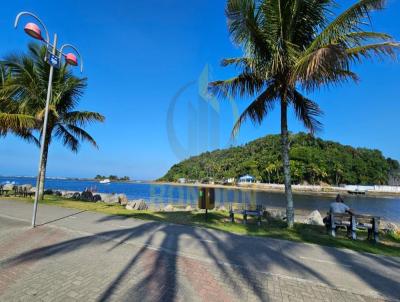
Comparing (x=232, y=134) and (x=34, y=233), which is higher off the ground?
(x=232, y=134)

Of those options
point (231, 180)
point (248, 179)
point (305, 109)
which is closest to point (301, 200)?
point (305, 109)

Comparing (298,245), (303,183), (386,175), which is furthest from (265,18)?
(386,175)

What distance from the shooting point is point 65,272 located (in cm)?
443

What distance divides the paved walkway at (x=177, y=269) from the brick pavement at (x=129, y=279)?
0.01 meters

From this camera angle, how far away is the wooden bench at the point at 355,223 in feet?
28.2

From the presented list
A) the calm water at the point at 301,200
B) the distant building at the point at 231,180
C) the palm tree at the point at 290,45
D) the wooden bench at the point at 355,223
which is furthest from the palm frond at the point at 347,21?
the distant building at the point at 231,180

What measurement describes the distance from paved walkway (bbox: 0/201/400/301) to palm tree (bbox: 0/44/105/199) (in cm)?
968

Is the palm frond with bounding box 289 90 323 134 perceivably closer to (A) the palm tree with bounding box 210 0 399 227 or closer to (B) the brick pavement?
(A) the palm tree with bounding box 210 0 399 227

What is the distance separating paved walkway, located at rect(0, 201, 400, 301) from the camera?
12.5 feet

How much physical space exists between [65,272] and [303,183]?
98279mm

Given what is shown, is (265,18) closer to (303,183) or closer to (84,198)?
(84,198)

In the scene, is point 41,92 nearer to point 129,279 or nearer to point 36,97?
point 36,97

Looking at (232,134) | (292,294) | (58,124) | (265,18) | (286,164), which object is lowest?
(292,294)

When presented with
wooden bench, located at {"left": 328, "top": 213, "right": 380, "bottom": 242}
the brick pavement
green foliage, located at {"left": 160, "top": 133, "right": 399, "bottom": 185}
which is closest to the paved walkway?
the brick pavement
